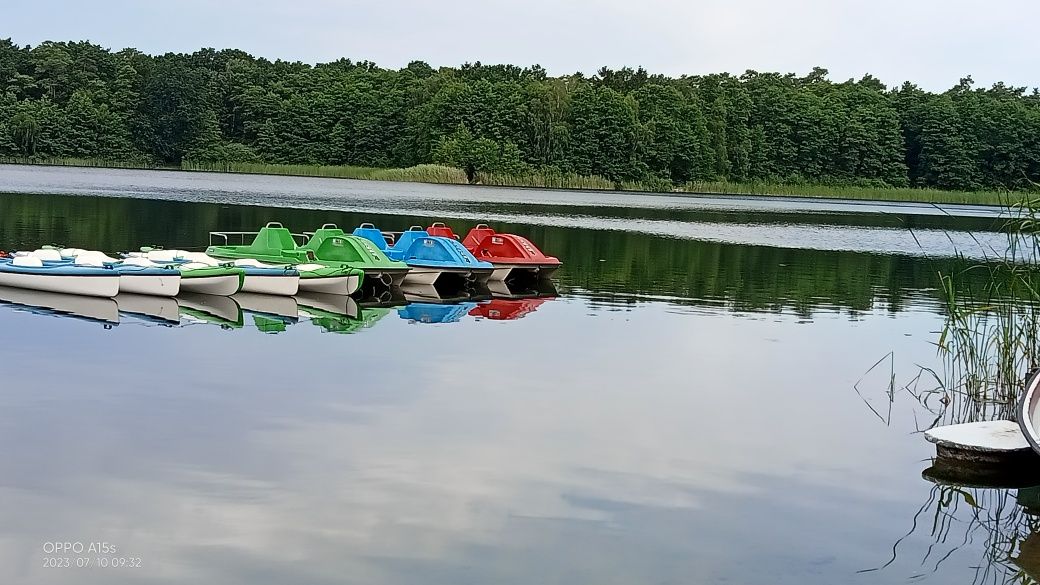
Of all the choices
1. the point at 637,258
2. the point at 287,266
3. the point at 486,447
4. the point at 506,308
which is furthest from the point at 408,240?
the point at 486,447

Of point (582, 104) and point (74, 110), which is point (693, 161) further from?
point (74, 110)

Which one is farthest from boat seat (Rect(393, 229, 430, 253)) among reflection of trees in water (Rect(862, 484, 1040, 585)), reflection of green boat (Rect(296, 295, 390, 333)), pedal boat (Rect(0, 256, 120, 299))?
reflection of trees in water (Rect(862, 484, 1040, 585))

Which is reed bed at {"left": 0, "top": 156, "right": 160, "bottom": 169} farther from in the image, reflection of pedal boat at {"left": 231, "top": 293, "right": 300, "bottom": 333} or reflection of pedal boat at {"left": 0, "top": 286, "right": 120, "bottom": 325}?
reflection of pedal boat at {"left": 0, "top": 286, "right": 120, "bottom": 325}

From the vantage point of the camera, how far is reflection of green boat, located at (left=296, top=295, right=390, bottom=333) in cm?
1883

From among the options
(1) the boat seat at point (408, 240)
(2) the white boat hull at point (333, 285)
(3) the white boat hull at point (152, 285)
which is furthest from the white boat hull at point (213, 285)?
(1) the boat seat at point (408, 240)

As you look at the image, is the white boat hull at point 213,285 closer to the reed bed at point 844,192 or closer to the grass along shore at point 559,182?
the grass along shore at point 559,182

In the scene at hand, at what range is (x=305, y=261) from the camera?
2375 cm

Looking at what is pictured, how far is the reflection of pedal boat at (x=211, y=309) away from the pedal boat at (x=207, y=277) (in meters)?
0.12

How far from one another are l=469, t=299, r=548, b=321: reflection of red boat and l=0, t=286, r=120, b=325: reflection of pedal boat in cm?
588

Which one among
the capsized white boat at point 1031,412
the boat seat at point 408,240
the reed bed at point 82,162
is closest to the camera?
the capsized white boat at point 1031,412

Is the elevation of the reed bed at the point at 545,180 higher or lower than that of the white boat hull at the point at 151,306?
higher

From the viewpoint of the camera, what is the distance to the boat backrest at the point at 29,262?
20.1m

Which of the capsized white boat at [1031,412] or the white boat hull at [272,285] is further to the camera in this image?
the white boat hull at [272,285]

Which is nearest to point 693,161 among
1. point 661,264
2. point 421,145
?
point 421,145
